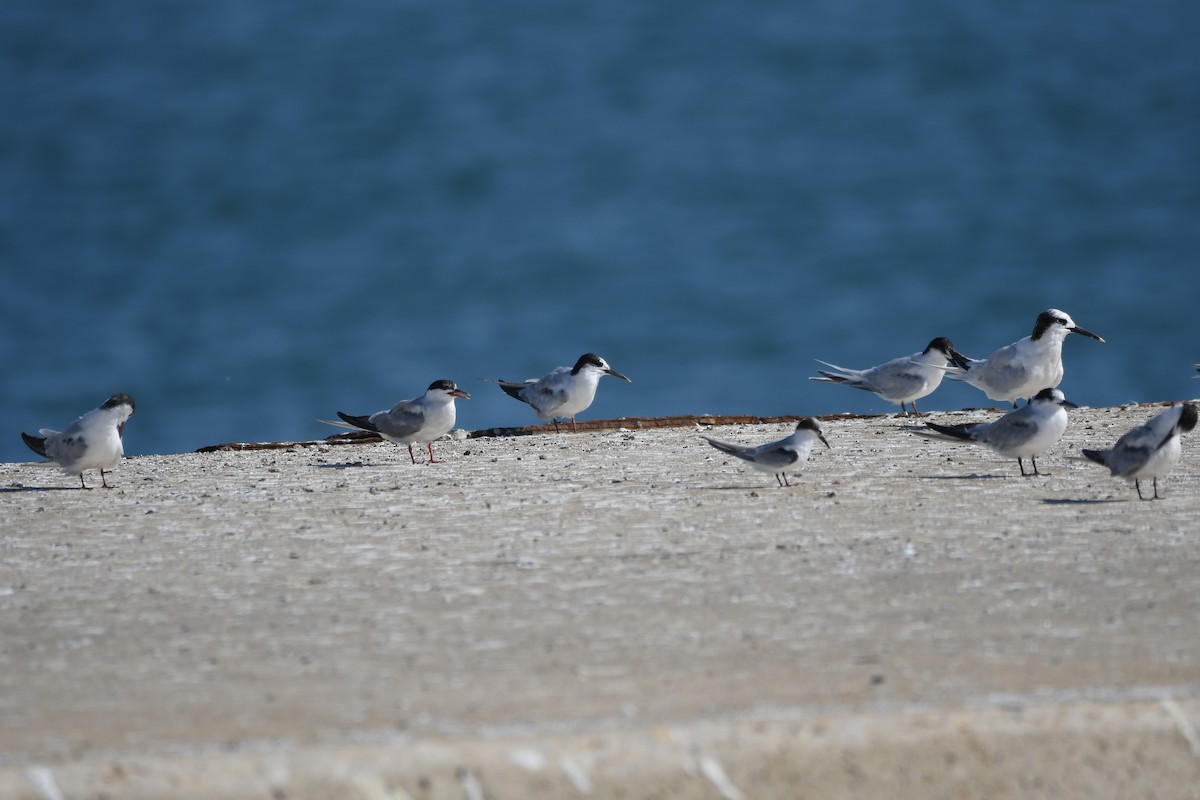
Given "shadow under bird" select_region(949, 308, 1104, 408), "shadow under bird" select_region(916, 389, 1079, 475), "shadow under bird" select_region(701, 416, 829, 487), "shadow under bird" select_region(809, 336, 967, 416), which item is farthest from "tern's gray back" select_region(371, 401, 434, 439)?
"shadow under bird" select_region(949, 308, 1104, 408)

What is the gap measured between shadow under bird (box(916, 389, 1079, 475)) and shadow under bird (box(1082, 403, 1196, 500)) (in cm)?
63

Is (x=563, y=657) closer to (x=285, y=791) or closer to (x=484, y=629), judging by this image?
(x=484, y=629)

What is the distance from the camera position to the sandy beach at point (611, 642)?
3.74 metres

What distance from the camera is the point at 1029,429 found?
7.20m

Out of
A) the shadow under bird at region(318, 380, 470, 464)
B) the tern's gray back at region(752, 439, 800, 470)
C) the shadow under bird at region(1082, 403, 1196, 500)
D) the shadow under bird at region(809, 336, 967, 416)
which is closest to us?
the shadow under bird at region(1082, 403, 1196, 500)

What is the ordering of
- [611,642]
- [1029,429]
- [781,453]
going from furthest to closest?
[1029,429] → [781,453] → [611,642]

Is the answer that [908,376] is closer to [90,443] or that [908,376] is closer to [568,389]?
[568,389]

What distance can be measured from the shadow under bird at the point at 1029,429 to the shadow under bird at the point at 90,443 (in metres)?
4.52

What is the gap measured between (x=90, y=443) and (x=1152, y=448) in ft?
17.2

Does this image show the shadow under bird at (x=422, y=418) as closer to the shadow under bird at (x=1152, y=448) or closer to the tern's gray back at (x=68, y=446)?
the tern's gray back at (x=68, y=446)

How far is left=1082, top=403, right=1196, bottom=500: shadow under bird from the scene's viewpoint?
637 cm

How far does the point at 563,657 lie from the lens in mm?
4371

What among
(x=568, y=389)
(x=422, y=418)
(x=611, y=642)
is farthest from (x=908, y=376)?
A: (x=611, y=642)

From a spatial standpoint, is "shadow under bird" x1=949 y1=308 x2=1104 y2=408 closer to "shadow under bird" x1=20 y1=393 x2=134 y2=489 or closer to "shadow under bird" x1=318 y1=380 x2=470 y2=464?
"shadow under bird" x1=318 y1=380 x2=470 y2=464
